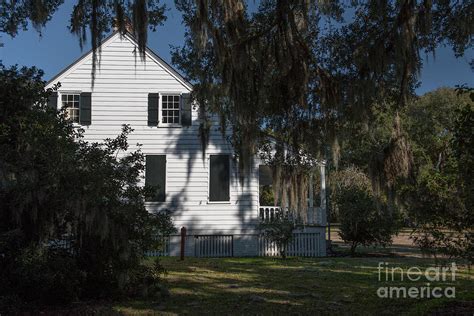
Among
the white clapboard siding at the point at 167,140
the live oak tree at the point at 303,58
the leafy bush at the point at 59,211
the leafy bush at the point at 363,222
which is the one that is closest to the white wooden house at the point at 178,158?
the white clapboard siding at the point at 167,140

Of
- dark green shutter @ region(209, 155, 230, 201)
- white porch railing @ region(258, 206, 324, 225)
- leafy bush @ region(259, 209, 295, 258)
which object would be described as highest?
dark green shutter @ region(209, 155, 230, 201)

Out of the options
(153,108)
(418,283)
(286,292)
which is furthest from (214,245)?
Result: (418,283)

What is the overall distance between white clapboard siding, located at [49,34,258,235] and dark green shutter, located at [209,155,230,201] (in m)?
0.17

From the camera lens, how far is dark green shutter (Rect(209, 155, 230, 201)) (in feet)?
54.0

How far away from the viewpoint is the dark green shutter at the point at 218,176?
16.5 metres

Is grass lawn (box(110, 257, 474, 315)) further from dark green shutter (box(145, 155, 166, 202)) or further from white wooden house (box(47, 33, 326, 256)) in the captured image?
dark green shutter (box(145, 155, 166, 202))

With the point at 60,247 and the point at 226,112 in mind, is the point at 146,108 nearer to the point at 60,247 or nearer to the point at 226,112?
the point at 226,112

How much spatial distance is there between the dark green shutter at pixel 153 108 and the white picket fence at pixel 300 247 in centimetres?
544

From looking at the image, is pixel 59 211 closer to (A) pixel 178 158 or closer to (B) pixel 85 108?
(A) pixel 178 158

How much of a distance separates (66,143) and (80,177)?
0.60m

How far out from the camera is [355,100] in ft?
24.6

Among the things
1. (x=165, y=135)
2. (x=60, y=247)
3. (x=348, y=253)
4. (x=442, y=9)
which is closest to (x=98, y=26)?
(x=60, y=247)

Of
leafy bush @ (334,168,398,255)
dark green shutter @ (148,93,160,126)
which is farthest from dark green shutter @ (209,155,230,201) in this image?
leafy bush @ (334,168,398,255)

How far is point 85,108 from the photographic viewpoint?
16.4 meters
